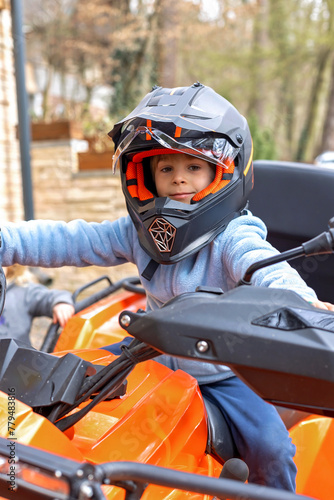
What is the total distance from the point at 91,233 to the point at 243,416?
0.82 meters

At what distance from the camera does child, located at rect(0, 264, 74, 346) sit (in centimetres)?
291

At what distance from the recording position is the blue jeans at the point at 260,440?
1508 millimetres

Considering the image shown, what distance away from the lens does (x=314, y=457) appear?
1.80 metres

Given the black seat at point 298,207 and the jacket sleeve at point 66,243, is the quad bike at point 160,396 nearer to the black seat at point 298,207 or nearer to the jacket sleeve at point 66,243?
the jacket sleeve at point 66,243

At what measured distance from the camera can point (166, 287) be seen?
5.93 feet

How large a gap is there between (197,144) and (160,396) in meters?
0.71

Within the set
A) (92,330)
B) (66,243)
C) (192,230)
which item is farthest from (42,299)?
(192,230)

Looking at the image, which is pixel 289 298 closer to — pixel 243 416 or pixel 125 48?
pixel 243 416

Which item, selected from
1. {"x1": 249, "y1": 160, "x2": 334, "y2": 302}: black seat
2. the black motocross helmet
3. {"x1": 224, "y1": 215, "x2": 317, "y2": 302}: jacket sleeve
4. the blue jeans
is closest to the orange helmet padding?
the black motocross helmet

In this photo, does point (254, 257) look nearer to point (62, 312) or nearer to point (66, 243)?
point (66, 243)

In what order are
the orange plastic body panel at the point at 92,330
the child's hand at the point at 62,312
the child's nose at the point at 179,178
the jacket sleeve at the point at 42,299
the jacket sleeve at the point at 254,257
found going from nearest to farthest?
1. the jacket sleeve at the point at 254,257
2. the child's nose at the point at 179,178
3. the orange plastic body panel at the point at 92,330
4. the child's hand at the point at 62,312
5. the jacket sleeve at the point at 42,299

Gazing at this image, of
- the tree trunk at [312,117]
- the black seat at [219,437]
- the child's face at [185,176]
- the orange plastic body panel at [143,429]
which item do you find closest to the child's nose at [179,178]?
the child's face at [185,176]

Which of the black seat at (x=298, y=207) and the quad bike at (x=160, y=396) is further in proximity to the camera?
the black seat at (x=298, y=207)

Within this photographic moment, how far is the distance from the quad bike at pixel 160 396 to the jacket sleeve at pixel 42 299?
59.1 inches
